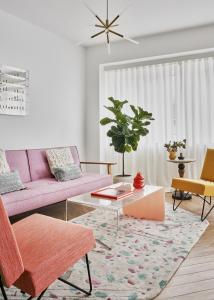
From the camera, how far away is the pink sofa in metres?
2.82

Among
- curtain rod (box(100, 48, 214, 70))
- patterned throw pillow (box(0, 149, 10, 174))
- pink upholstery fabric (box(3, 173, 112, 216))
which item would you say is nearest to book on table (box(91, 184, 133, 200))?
pink upholstery fabric (box(3, 173, 112, 216))

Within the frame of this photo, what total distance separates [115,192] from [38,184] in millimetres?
1060

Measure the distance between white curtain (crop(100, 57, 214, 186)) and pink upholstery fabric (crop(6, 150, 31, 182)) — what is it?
188 centimetres

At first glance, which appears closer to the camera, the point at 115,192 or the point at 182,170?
the point at 115,192

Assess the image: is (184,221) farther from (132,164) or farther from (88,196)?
(132,164)

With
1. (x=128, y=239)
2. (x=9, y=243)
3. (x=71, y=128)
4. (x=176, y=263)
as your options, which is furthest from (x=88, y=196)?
(x=71, y=128)

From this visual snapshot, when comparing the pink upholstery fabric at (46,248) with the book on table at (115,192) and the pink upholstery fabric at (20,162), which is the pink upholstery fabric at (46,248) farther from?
the pink upholstery fabric at (20,162)

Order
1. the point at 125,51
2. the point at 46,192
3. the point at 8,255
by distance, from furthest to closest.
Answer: the point at 125,51, the point at 46,192, the point at 8,255

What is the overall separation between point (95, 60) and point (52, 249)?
435cm

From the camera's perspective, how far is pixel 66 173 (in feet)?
12.4

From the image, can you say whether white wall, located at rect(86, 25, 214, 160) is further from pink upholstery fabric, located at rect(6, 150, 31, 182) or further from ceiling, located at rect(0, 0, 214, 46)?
pink upholstery fabric, located at rect(6, 150, 31, 182)

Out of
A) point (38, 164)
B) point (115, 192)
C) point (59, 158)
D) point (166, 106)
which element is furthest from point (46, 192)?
point (166, 106)

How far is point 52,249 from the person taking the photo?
156cm

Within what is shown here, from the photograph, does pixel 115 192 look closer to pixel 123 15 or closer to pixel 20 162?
pixel 20 162
